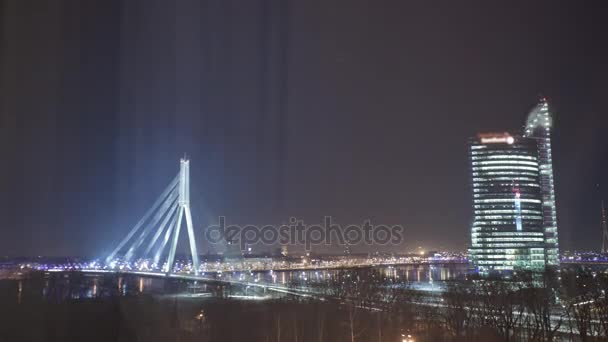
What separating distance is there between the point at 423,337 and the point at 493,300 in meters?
5.10

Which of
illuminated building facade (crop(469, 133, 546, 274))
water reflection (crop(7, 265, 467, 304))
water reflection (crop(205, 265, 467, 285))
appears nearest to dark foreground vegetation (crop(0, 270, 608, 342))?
water reflection (crop(7, 265, 467, 304))

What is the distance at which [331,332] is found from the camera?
54.7ft

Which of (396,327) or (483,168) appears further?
(483,168)

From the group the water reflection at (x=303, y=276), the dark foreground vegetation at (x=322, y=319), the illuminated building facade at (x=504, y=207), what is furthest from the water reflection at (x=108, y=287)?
the illuminated building facade at (x=504, y=207)

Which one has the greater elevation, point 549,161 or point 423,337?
point 549,161

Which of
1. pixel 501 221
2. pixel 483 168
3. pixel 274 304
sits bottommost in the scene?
pixel 274 304

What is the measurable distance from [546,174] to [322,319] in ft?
191

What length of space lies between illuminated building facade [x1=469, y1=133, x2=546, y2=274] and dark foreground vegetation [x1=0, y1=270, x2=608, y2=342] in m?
36.4

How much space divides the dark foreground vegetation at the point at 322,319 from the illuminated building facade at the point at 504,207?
119 ft

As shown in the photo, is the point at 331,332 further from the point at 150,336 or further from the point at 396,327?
the point at 150,336

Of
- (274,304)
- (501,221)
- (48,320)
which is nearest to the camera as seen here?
(48,320)

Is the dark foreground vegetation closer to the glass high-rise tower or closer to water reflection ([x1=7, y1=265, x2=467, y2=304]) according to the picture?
water reflection ([x1=7, y1=265, x2=467, y2=304])

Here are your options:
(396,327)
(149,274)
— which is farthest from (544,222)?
(396,327)

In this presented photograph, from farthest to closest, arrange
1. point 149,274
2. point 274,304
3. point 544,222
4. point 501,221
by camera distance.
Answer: point 544,222 → point 501,221 → point 149,274 → point 274,304
